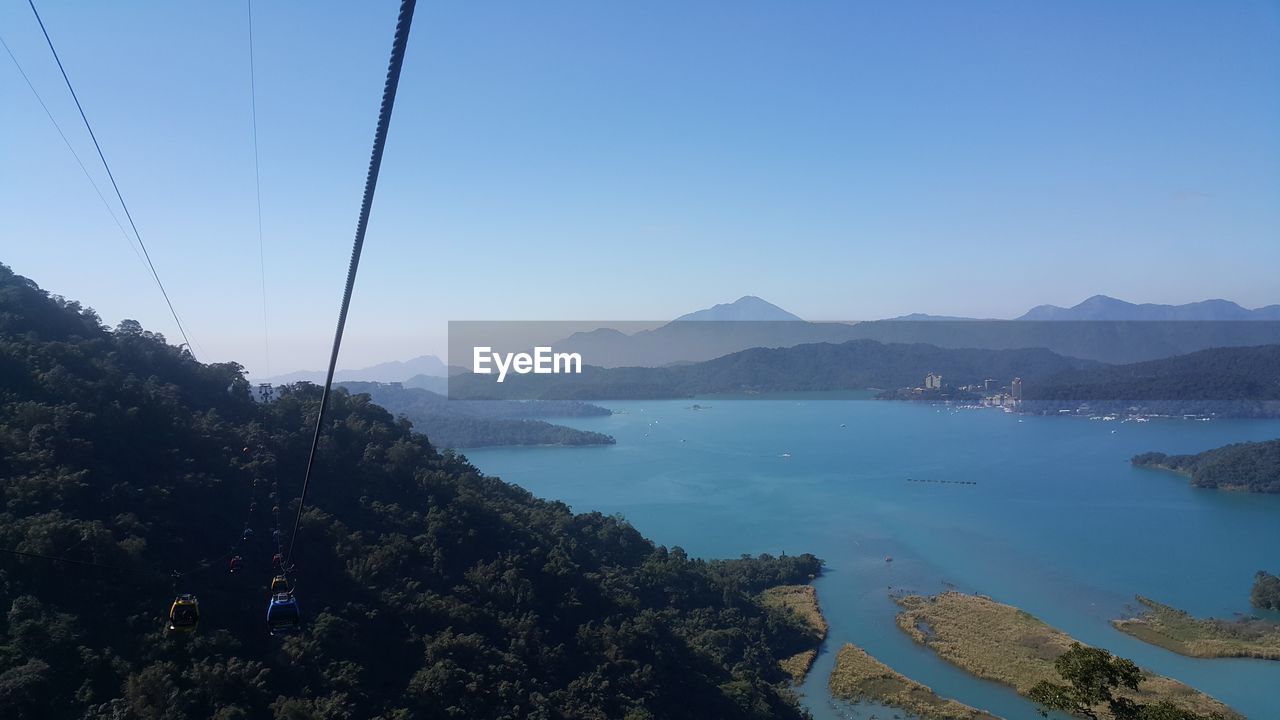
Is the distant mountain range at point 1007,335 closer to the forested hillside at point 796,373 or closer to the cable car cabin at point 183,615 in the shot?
the forested hillside at point 796,373

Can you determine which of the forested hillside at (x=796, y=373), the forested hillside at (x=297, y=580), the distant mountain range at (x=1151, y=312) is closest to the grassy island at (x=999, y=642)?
the forested hillside at (x=297, y=580)

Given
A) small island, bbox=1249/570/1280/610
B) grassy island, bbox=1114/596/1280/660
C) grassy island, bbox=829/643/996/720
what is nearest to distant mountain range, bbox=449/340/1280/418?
small island, bbox=1249/570/1280/610

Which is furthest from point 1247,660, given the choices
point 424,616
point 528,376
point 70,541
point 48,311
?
point 528,376

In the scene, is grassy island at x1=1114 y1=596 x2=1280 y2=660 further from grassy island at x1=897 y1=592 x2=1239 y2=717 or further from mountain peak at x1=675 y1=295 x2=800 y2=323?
mountain peak at x1=675 y1=295 x2=800 y2=323

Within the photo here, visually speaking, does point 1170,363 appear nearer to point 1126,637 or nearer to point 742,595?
point 1126,637

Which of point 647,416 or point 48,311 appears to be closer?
point 48,311
